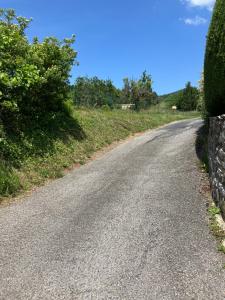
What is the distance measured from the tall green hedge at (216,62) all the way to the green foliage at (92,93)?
34.5m

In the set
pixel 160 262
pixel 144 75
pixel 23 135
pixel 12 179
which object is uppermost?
pixel 144 75

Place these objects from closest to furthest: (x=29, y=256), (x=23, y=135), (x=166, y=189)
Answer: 1. (x=29, y=256)
2. (x=166, y=189)
3. (x=23, y=135)

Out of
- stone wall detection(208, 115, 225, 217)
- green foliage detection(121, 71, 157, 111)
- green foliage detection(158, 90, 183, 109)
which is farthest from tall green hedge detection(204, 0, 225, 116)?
green foliage detection(158, 90, 183, 109)

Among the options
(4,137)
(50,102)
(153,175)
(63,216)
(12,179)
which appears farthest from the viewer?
(50,102)

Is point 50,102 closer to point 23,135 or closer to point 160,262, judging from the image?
point 23,135

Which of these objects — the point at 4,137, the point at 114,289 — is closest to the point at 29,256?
the point at 114,289

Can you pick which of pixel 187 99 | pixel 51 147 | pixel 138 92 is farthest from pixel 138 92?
pixel 51 147

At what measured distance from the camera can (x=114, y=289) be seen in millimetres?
5598

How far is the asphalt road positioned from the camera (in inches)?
222

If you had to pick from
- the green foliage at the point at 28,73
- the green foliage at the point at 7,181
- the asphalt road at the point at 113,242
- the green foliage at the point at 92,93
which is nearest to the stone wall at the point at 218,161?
the asphalt road at the point at 113,242

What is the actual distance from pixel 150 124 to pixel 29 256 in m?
22.5

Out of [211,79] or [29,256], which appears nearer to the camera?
[29,256]

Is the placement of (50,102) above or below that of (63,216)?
above

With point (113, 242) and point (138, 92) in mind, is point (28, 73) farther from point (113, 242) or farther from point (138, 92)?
point (138, 92)
